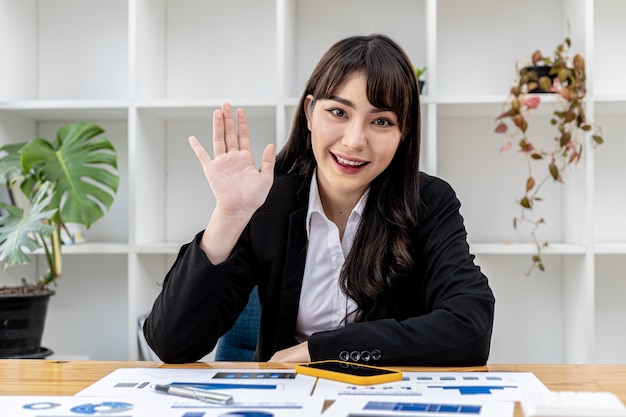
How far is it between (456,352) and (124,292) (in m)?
1.89

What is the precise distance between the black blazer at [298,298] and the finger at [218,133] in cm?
18

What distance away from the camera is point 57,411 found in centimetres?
103

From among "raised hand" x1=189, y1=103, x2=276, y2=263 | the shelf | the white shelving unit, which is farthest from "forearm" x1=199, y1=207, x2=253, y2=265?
the shelf

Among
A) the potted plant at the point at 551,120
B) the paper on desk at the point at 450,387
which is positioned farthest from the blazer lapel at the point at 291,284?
the potted plant at the point at 551,120

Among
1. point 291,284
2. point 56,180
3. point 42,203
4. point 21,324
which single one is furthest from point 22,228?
point 291,284

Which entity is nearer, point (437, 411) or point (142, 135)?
point (437, 411)

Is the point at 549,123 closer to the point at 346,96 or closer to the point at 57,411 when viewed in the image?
the point at 346,96

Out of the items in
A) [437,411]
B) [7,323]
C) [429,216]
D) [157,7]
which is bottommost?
[7,323]

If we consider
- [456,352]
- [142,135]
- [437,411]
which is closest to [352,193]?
[456,352]

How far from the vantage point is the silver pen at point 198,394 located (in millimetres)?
1064

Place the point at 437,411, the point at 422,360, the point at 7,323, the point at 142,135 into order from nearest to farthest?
the point at 437,411 < the point at 422,360 < the point at 7,323 < the point at 142,135

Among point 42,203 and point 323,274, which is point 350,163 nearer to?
point 323,274

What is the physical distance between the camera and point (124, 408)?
1043mm

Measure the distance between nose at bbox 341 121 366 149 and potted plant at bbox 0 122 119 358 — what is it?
114 cm
